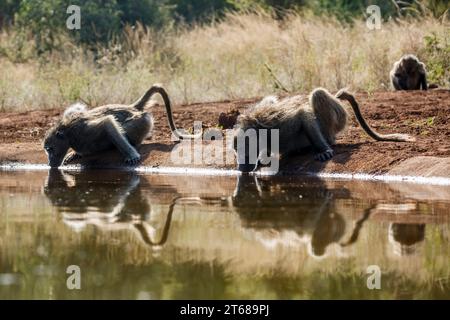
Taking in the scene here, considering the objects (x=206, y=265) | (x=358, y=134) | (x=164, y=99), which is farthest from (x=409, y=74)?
(x=206, y=265)

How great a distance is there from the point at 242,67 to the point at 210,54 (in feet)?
6.08

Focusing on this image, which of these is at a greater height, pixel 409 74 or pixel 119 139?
pixel 409 74

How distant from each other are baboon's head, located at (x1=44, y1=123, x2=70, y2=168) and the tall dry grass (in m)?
5.12

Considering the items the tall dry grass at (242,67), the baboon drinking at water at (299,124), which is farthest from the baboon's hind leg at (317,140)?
the tall dry grass at (242,67)

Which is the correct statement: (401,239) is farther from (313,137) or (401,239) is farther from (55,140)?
(55,140)

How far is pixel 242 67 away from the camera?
21.2 metres

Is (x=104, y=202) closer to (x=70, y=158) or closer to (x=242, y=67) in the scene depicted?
(x=70, y=158)

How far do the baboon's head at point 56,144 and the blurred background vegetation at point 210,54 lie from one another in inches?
202

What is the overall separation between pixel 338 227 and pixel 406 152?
13.0ft

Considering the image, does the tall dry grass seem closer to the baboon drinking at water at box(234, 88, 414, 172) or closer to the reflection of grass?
the baboon drinking at water at box(234, 88, 414, 172)

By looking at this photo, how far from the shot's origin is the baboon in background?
1755 centimetres

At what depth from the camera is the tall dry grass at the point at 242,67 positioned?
19.0m

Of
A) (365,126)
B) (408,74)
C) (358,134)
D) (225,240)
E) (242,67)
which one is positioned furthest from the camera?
(242,67)

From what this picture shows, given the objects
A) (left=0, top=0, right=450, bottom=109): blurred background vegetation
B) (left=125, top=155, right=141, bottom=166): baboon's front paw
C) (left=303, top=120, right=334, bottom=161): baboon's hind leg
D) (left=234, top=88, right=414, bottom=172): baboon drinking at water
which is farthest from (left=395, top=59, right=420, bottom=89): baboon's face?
(left=125, top=155, right=141, bottom=166): baboon's front paw
